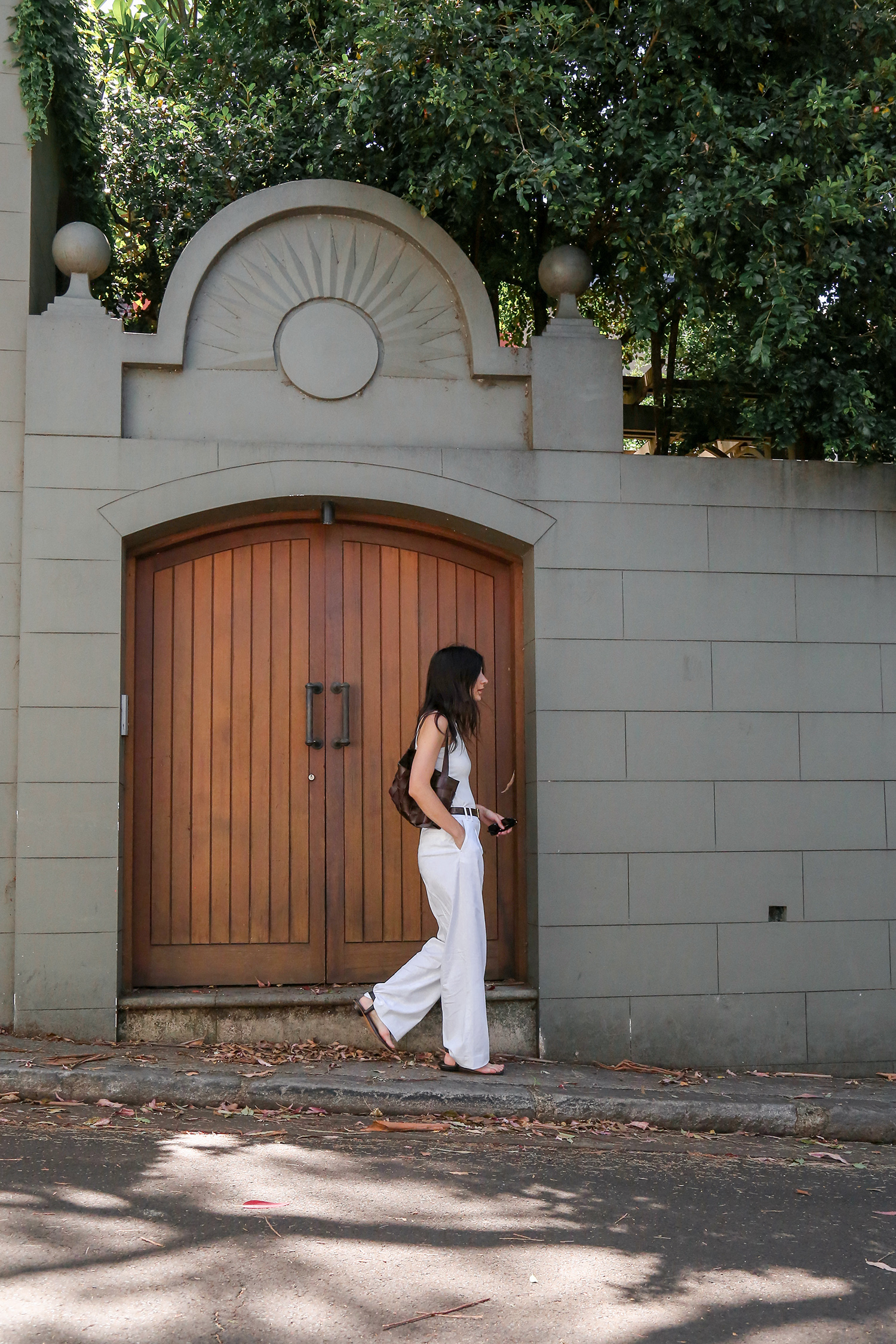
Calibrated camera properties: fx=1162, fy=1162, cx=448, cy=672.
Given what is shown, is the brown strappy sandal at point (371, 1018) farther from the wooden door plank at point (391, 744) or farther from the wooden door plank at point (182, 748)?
the wooden door plank at point (182, 748)

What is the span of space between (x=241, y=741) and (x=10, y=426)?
193 cm

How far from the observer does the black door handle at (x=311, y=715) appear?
19.5ft

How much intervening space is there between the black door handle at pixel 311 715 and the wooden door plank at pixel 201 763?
0.49 meters

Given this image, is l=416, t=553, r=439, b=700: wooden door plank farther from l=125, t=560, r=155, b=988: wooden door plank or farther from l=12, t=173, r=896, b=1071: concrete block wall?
l=125, t=560, r=155, b=988: wooden door plank

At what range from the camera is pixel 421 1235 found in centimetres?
350

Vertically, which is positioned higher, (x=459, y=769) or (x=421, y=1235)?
(x=459, y=769)

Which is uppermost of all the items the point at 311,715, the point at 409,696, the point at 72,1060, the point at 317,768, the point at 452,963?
the point at 409,696

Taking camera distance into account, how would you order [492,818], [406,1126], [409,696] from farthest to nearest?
[409,696] → [492,818] → [406,1126]

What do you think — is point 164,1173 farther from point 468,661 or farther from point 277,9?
point 277,9

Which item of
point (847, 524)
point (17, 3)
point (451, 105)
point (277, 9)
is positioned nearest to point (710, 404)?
point (847, 524)

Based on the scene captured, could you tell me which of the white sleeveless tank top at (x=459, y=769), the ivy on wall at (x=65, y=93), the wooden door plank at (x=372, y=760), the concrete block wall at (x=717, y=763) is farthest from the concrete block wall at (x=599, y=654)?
the ivy on wall at (x=65, y=93)

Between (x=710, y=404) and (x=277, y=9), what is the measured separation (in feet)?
11.3

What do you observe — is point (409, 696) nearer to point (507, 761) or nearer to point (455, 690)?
point (507, 761)

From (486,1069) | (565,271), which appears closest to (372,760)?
(486,1069)
